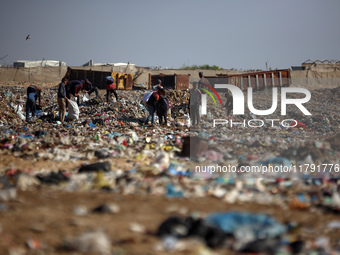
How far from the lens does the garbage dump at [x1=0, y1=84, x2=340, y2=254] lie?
8.13 feet

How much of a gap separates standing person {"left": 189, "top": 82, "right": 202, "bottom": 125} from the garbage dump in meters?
1.94

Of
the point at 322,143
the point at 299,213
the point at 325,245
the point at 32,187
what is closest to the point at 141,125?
the point at 322,143

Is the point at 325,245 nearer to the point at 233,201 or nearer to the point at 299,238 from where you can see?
the point at 299,238

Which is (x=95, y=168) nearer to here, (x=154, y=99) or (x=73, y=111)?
(x=154, y=99)

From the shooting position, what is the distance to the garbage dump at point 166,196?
2477 millimetres

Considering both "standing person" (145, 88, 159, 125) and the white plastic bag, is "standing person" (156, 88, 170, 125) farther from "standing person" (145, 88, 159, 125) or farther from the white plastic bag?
the white plastic bag

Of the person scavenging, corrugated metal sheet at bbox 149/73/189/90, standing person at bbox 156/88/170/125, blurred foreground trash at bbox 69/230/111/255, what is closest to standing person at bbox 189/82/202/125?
standing person at bbox 156/88/170/125

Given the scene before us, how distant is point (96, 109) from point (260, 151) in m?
6.53

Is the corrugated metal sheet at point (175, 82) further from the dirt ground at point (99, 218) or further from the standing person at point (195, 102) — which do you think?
the dirt ground at point (99, 218)

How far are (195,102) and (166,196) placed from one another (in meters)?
5.70

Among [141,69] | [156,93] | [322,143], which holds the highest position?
[141,69]

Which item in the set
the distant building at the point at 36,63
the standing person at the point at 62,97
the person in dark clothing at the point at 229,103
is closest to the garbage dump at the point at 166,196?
the standing person at the point at 62,97

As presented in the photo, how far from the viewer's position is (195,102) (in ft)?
29.5

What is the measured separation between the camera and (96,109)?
11477 millimetres
